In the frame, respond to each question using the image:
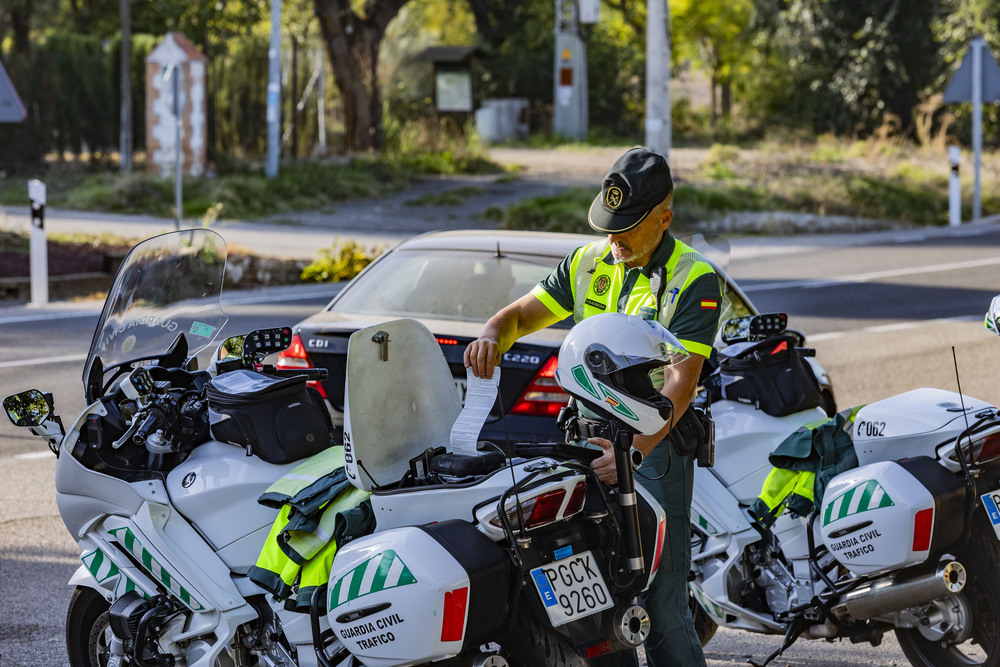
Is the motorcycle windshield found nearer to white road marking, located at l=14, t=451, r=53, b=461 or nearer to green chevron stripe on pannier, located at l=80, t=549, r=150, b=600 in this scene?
green chevron stripe on pannier, located at l=80, t=549, r=150, b=600

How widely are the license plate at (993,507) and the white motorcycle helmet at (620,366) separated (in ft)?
4.53

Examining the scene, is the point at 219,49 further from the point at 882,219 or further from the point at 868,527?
the point at 868,527

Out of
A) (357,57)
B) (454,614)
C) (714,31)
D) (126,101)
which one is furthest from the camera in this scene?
(714,31)

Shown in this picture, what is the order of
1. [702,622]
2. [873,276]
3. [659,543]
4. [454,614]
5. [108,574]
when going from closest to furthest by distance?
[454,614] < [659,543] < [108,574] < [702,622] < [873,276]

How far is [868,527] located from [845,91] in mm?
37982

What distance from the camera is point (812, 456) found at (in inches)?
169

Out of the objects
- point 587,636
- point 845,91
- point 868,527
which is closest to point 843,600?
point 868,527

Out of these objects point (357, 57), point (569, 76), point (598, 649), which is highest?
point (569, 76)

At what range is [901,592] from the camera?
3887 mm

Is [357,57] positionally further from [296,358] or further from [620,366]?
[620,366]

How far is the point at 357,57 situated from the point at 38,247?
55.9 ft

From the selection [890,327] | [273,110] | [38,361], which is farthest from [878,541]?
[273,110]

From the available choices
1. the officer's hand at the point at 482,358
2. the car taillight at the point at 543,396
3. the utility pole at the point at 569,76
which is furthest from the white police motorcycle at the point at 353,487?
the utility pole at the point at 569,76

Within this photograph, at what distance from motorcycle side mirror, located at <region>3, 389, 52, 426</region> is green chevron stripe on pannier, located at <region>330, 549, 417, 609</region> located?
119 cm
